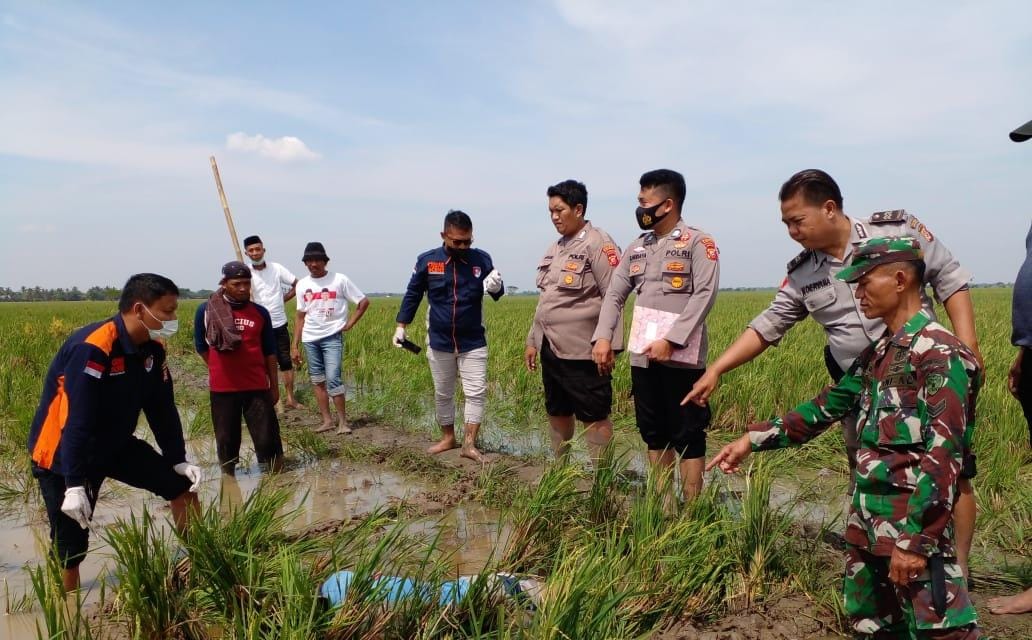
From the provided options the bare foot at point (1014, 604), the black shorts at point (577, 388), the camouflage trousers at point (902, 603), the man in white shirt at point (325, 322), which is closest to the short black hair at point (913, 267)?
the camouflage trousers at point (902, 603)

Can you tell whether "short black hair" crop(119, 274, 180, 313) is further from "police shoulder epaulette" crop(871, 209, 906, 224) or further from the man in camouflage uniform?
"police shoulder epaulette" crop(871, 209, 906, 224)

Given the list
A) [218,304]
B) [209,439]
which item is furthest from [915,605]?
[209,439]

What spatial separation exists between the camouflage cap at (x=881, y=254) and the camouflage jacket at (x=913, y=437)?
167 millimetres

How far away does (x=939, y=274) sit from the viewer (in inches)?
87.5

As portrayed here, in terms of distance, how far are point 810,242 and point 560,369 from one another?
182cm

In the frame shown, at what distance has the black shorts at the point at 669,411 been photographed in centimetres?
304

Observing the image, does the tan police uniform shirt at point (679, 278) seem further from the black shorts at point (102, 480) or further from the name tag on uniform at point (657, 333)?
the black shorts at point (102, 480)

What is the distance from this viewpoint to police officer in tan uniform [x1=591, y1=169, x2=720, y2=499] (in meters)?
3.03

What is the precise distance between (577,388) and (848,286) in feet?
5.82

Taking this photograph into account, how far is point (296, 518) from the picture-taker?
2783 mm

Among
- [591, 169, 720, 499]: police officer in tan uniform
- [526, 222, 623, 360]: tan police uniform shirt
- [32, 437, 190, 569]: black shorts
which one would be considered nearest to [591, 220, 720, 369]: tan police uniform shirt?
[591, 169, 720, 499]: police officer in tan uniform

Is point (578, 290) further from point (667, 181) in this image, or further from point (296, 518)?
point (296, 518)

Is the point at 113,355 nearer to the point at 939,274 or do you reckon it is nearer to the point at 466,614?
the point at 466,614

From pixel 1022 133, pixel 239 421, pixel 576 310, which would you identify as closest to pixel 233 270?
pixel 239 421
